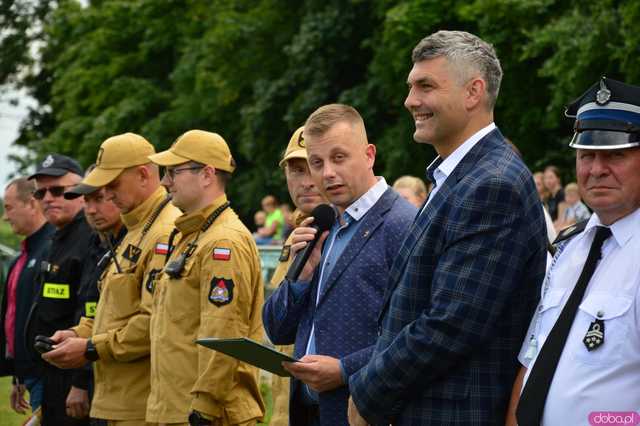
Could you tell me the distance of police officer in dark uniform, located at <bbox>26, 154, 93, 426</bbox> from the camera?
8.16 m

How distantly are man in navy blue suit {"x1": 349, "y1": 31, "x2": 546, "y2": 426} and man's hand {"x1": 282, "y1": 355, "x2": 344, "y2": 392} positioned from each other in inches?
18.7

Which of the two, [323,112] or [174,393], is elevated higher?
[323,112]

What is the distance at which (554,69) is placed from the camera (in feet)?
58.6

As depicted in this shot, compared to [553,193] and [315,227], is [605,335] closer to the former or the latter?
[315,227]

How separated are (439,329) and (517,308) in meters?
0.33

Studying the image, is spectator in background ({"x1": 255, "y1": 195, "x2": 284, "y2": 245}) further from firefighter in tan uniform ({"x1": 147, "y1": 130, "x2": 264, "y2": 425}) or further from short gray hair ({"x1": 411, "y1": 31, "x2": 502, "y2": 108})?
short gray hair ({"x1": 411, "y1": 31, "x2": 502, "y2": 108})

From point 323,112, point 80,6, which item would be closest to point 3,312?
point 323,112

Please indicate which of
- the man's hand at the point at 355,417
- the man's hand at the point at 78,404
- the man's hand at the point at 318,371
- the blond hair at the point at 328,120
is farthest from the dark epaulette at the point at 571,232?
the man's hand at the point at 78,404

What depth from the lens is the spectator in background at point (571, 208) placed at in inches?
532

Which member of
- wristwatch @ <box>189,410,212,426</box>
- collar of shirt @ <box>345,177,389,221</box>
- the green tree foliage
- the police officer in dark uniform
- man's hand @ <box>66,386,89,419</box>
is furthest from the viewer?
the green tree foliage

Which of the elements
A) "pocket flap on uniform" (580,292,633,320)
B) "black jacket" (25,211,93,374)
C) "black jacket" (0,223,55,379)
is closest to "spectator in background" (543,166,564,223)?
"black jacket" (0,223,55,379)

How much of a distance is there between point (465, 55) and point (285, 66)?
23.4m

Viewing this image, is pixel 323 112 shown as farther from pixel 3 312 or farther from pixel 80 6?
pixel 80 6

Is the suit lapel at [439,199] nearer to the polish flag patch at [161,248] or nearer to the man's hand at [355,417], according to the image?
the man's hand at [355,417]
